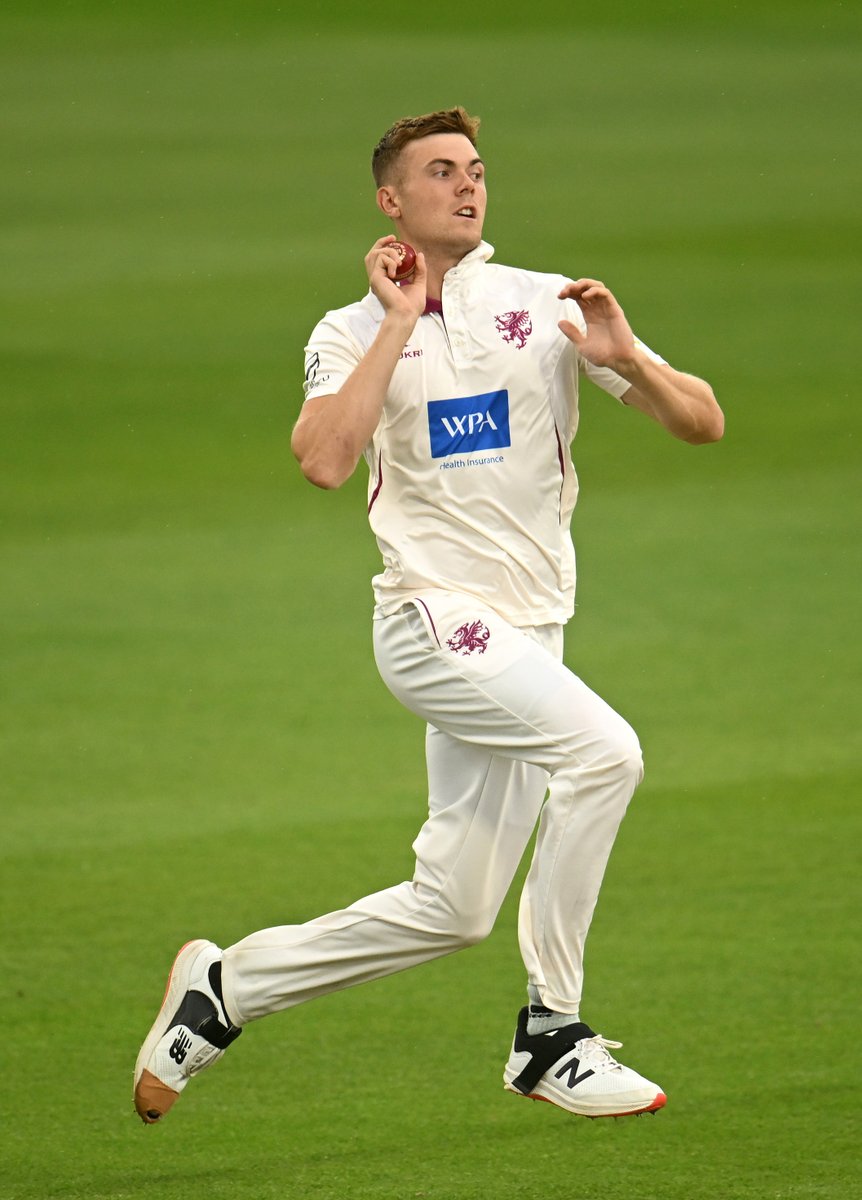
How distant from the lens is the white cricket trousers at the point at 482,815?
3.99 metres

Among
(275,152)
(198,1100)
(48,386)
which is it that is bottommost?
(198,1100)

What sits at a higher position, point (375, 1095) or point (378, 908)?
point (378, 908)

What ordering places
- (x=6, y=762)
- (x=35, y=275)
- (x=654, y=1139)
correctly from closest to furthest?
(x=654, y=1139) → (x=6, y=762) → (x=35, y=275)

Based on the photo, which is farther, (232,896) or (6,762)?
(6,762)

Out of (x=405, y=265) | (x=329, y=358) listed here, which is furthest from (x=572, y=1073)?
(x=405, y=265)

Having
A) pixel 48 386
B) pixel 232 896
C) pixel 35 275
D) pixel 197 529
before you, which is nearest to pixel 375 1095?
pixel 232 896

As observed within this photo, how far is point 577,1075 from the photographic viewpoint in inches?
159

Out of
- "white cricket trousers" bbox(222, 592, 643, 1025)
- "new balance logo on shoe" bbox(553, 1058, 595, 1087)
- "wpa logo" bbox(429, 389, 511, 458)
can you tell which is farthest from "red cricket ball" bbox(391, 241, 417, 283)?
"new balance logo on shoe" bbox(553, 1058, 595, 1087)

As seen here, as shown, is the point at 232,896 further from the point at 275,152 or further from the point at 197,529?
the point at 275,152

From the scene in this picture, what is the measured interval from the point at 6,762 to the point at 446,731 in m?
4.07

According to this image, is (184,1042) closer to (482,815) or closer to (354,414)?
(482,815)

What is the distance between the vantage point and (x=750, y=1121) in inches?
201

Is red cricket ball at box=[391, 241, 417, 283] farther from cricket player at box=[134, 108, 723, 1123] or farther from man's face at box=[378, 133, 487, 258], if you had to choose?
man's face at box=[378, 133, 487, 258]

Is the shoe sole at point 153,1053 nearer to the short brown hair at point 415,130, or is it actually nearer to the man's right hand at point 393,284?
the man's right hand at point 393,284
